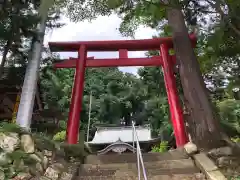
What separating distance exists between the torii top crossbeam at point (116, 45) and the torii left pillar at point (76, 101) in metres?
0.26

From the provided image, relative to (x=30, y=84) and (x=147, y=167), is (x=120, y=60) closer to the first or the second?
(x=30, y=84)

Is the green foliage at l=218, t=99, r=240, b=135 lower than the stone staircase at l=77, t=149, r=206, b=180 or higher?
higher

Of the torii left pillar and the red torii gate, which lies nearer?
the torii left pillar

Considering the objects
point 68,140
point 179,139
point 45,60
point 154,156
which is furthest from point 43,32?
point 179,139

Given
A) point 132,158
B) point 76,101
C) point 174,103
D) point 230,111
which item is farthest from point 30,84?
point 230,111

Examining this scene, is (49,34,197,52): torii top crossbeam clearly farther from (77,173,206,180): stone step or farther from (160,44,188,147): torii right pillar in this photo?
(77,173,206,180): stone step

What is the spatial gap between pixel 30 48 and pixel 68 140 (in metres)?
2.51

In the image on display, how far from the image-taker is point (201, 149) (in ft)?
18.1

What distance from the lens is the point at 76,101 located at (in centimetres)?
784

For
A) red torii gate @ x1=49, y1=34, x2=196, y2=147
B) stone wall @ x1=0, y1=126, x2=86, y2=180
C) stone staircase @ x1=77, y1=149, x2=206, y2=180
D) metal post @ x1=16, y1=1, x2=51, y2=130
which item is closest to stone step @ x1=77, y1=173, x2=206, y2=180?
stone staircase @ x1=77, y1=149, x2=206, y2=180

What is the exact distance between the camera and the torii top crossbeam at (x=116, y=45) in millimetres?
8859

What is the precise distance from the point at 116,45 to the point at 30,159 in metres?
5.72

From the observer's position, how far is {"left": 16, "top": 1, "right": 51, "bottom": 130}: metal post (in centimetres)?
567

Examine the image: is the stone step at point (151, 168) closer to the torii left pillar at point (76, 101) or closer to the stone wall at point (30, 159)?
the stone wall at point (30, 159)
